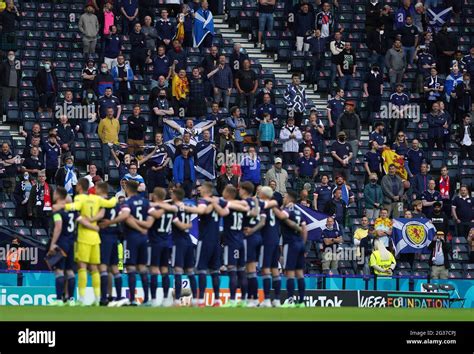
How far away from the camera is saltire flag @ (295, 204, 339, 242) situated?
44.4m

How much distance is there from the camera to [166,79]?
1887 inches

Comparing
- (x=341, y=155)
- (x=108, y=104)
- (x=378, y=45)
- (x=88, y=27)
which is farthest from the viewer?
(x=378, y=45)

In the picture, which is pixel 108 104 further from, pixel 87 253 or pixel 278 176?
pixel 87 253

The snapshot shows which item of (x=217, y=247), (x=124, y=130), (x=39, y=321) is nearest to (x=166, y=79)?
(x=124, y=130)

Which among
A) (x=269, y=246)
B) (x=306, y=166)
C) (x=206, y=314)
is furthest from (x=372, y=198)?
(x=206, y=314)

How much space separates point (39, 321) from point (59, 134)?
49.3 ft

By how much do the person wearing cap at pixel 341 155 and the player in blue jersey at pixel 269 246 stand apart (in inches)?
459

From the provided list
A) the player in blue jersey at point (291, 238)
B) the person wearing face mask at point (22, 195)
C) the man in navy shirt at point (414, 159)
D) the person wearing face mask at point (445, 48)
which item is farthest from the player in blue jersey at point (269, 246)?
the person wearing face mask at point (445, 48)

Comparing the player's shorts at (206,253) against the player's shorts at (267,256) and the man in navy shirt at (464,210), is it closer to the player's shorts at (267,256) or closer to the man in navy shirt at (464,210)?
the player's shorts at (267,256)

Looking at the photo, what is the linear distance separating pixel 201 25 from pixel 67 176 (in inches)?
327

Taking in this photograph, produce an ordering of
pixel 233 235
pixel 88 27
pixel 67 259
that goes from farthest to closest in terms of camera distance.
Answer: pixel 88 27, pixel 233 235, pixel 67 259

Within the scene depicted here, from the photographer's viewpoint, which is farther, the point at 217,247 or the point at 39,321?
the point at 217,247

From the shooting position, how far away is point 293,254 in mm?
35719
